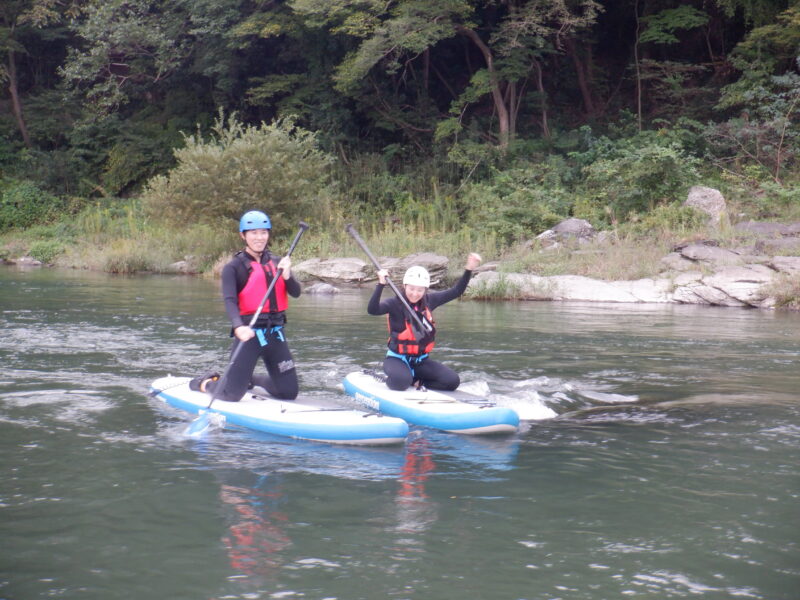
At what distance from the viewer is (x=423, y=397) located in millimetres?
6488

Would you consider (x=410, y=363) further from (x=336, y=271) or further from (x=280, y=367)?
(x=336, y=271)

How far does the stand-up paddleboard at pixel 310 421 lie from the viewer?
5734 mm

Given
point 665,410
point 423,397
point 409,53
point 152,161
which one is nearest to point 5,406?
point 423,397

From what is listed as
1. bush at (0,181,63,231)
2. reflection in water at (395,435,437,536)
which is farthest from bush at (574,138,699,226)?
bush at (0,181,63,231)

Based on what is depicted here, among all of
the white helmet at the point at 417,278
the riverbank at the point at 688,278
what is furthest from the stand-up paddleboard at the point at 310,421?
the riverbank at the point at 688,278

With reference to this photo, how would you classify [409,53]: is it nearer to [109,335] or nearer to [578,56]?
[578,56]

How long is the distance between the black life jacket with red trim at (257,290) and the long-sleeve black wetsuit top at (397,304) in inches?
27.9

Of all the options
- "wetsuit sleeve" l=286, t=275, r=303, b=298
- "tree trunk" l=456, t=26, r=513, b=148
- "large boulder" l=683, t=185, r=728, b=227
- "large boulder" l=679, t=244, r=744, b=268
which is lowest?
"wetsuit sleeve" l=286, t=275, r=303, b=298

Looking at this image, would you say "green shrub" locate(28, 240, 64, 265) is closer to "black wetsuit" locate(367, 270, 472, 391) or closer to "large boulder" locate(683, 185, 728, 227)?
"large boulder" locate(683, 185, 728, 227)

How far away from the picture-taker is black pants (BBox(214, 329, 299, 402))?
625 centimetres

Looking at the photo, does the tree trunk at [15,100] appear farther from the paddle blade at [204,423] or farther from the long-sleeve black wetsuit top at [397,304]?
the paddle blade at [204,423]

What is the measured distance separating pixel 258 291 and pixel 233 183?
14222 millimetres

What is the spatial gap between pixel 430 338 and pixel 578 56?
65.3ft

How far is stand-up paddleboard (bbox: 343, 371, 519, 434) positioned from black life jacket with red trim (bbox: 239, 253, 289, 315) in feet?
3.50
